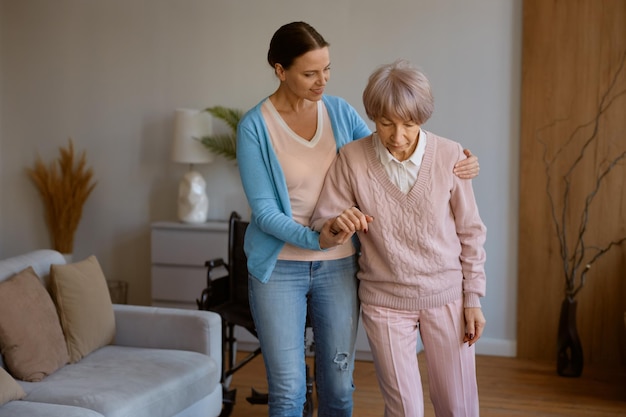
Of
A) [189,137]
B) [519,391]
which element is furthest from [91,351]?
[519,391]

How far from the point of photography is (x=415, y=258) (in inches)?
98.7

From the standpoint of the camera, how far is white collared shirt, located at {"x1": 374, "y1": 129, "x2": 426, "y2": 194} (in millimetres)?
2520

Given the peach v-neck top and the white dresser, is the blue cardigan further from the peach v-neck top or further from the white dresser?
the white dresser

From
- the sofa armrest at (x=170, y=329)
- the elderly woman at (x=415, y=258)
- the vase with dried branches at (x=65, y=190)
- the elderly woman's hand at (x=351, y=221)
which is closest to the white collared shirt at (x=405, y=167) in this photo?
the elderly woman at (x=415, y=258)

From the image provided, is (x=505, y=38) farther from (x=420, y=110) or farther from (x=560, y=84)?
(x=420, y=110)

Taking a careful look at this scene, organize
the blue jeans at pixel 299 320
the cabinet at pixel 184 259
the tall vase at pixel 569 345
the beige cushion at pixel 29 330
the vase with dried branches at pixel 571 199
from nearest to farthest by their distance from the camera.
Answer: the blue jeans at pixel 299 320 → the beige cushion at pixel 29 330 → the tall vase at pixel 569 345 → the vase with dried branches at pixel 571 199 → the cabinet at pixel 184 259

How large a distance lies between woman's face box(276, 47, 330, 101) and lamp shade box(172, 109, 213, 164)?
303cm

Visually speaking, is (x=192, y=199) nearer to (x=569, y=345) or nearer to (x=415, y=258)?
(x=569, y=345)

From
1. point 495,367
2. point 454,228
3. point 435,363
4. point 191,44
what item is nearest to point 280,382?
point 435,363

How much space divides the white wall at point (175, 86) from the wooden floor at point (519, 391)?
357mm

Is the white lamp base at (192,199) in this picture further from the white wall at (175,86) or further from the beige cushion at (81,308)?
the beige cushion at (81,308)

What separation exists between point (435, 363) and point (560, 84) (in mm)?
3068

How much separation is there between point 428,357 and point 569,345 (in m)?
2.62

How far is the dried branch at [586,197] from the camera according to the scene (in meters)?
5.08
